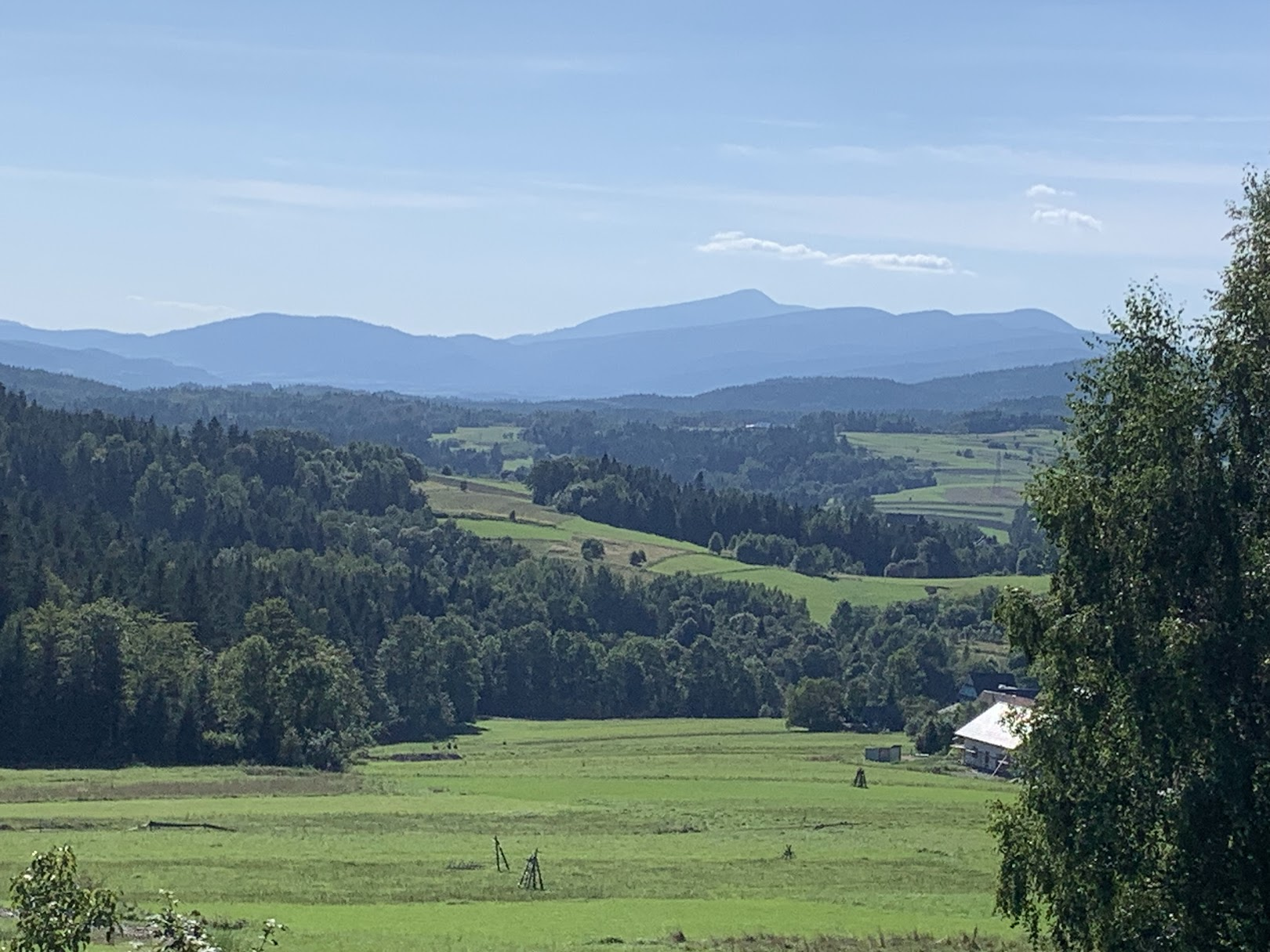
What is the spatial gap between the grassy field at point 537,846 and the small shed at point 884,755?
7.88 metres

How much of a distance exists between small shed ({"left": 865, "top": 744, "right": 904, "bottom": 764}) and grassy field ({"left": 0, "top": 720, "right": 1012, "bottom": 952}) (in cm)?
788

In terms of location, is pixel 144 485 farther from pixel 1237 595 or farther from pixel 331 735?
pixel 1237 595

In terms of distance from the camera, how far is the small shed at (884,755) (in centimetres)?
10444

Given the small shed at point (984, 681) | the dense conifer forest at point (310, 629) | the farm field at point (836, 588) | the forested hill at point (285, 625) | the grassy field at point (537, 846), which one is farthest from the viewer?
the farm field at point (836, 588)

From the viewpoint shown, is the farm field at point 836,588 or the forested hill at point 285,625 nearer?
the forested hill at point 285,625

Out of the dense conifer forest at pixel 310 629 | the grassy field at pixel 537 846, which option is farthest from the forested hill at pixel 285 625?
the grassy field at pixel 537 846

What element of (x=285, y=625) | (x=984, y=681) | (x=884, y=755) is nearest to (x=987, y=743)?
(x=884, y=755)

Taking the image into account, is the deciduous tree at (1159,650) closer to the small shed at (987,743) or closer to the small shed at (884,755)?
the small shed at (987,743)

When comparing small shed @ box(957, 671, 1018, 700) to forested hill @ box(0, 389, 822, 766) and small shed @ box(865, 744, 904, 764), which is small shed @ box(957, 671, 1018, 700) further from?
small shed @ box(865, 744, 904, 764)

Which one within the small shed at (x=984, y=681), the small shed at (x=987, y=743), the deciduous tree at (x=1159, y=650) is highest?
the deciduous tree at (x=1159, y=650)

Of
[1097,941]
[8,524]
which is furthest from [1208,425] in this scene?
[8,524]

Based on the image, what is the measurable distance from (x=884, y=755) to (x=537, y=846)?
5332 centimetres

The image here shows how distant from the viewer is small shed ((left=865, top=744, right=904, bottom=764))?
343ft

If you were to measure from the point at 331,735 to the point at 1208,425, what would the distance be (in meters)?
75.3
